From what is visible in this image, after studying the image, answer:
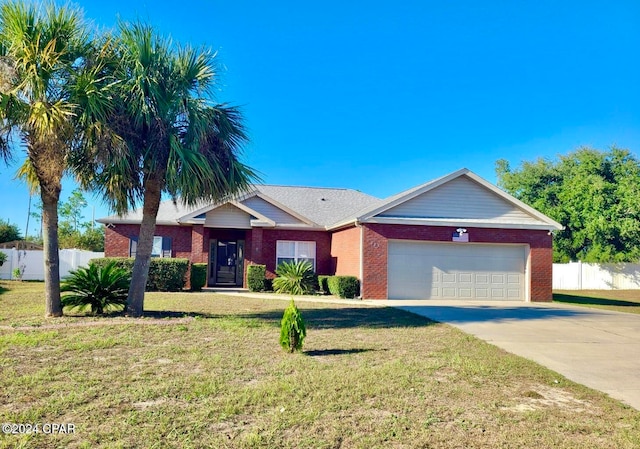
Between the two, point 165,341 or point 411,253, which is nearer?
point 165,341

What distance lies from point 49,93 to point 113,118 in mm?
1304

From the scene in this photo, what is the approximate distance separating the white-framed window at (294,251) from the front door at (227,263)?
2.30 metres

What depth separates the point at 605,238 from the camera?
30.8 metres

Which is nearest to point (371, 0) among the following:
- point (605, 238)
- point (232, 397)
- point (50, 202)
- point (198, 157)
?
point (198, 157)

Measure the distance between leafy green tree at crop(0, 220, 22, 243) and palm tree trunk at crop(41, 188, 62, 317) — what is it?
26643 mm

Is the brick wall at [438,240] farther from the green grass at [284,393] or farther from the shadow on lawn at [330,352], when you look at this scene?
the shadow on lawn at [330,352]

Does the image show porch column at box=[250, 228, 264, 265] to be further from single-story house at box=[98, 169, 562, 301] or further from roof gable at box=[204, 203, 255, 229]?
single-story house at box=[98, 169, 562, 301]

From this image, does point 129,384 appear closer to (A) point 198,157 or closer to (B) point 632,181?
(A) point 198,157

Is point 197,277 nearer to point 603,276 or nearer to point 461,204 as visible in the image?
point 461,204

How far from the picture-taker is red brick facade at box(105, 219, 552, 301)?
17.1 m

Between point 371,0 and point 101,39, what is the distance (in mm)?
8555

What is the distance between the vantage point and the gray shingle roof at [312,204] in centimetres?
2122

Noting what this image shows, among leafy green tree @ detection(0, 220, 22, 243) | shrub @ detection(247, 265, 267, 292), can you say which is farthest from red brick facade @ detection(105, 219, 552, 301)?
leafy green tree @ detection(0, 220, 22, 243)

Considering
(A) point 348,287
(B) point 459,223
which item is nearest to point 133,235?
(A) point 348,287
